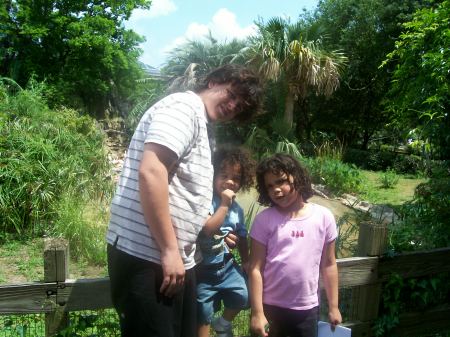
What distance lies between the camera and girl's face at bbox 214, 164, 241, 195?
7.07 feet

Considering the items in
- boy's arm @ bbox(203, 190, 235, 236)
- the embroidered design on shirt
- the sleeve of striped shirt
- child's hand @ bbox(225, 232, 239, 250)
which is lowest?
child's hand @ bbox(225, 232, 239, 250)

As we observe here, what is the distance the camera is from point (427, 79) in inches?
172

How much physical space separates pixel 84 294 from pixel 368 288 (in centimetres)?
165

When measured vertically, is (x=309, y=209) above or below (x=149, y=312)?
above

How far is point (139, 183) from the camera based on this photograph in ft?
5.18

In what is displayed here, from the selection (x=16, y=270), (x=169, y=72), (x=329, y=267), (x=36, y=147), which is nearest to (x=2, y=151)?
(x=36, y=147)

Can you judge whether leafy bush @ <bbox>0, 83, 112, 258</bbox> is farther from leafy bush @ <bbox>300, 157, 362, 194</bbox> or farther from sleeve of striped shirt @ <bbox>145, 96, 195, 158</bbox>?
leafy bush @ <bbox>300, 157, 362, 194</bbox>

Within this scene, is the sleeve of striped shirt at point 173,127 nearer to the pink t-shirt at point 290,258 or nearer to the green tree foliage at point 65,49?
the pink t-shirt at point 290,258

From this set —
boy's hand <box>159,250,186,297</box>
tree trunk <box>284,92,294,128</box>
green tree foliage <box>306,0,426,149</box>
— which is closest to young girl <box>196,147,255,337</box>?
boy's hand <box>159,250,186,297</box>

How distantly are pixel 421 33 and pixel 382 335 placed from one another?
3.09 m

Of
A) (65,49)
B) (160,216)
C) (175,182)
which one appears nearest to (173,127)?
(175,182)

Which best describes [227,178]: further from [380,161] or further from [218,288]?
[380,161]

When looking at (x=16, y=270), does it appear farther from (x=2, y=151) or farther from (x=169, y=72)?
(x=169, y=72)

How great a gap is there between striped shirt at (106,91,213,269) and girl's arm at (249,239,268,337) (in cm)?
44
